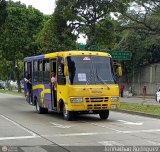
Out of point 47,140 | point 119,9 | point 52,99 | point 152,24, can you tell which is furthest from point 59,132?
point 152,24

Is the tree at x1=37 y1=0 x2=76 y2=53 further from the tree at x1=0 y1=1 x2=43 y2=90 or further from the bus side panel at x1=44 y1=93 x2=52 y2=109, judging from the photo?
the bus side panel at x1=44 y1=93 x2=52 y2=109

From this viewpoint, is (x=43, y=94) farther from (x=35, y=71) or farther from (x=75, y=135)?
(x=75, y=135)

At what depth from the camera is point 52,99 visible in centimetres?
2142

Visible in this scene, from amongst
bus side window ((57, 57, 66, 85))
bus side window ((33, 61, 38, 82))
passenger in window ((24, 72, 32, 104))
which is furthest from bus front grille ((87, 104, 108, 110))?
passenger in window ((24, 72, 32, 104))

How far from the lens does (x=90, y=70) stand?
19625 millimetres

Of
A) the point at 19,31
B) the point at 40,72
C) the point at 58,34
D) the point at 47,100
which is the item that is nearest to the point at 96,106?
the point at 47,100

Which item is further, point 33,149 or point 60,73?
point 60,73

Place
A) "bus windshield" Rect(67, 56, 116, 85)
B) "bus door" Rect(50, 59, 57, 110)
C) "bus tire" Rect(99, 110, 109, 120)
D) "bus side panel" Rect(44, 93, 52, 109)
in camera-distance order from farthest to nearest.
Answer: "bus side panel" Rect(44, 93, 52, 109)
"bus door" Rect(50, 59, 57, 110)
"bus tire" Rect(99, 110, 109, 120)
"bus windshield" Rect(67, 56, 116, 85)

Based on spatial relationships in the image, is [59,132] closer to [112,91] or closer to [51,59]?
[112,91]

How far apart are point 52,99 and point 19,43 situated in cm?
2595

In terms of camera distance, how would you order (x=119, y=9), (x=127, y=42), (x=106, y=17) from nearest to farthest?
(x=119, y=9) → (x=106, y=17) → (x=127, y=42)

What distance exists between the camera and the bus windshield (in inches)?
763

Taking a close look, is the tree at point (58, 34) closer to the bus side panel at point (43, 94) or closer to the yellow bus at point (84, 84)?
the bus side panel at point (43, 94)

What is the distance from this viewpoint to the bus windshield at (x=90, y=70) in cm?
1939
